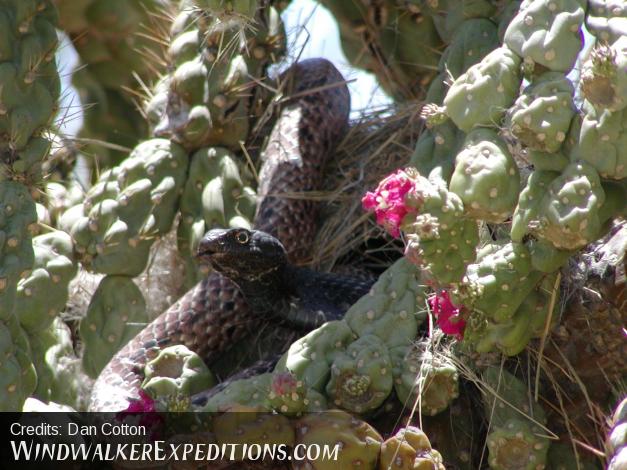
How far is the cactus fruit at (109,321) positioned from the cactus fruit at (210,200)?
11.7 inches

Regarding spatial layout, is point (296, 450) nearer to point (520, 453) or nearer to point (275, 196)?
point (520, 453)

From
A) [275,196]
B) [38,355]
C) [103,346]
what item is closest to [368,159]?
[275,196]

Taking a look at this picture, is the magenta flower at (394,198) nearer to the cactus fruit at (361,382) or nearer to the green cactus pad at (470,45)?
the cactus fruit at (361,382)

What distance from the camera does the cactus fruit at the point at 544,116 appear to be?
293 cm

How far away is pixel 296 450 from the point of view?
3221mm

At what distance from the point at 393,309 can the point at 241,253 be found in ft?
2.13

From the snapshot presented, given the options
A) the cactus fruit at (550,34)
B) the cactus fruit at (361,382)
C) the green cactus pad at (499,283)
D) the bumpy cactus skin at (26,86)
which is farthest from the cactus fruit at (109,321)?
the cactus fruit at (550,34)

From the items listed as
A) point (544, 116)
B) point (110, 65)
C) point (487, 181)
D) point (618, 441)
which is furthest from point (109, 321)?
point (110, 65)

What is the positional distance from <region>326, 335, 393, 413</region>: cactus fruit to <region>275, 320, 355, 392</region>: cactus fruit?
43 millimetres

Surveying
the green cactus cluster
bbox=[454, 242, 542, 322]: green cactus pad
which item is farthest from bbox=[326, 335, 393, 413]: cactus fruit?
the green cactus cluster

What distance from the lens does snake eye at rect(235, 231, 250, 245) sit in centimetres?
409

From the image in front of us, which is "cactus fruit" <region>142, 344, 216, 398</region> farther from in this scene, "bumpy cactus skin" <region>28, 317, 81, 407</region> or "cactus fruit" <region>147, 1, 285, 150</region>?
"cactus fruit" <region>147, 1, 285, 150</region>

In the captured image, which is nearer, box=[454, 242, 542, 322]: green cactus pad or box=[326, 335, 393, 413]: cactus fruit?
box=[454, 242, 542, 322]: green cactus pad

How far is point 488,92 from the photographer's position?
3.08 m
